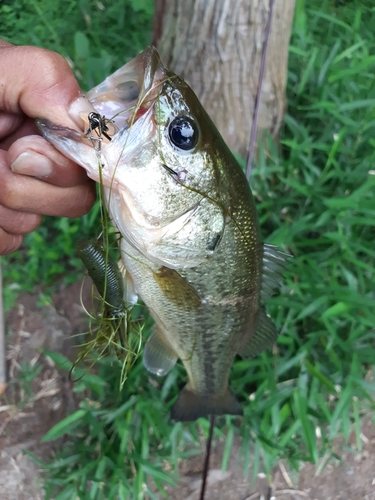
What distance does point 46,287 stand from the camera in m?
2.47

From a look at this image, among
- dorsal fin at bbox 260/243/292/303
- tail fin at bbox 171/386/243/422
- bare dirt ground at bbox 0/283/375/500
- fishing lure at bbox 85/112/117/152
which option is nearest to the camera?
fishing lure at bbox 85/112/117/152

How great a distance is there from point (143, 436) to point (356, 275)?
130 centimetres

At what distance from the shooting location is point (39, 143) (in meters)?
0.98

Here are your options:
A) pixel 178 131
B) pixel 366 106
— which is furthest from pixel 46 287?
pixel 366 106

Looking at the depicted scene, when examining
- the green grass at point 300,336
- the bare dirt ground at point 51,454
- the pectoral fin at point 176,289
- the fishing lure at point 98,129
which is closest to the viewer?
the fishing lure at point 98,129

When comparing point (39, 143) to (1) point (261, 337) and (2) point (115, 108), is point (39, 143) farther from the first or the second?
(1) point (261, 337)

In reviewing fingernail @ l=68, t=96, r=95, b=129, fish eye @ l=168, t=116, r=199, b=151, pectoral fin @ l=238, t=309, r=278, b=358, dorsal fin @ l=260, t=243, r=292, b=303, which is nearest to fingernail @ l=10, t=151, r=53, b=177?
fingernail @ l=68, t=96, r=95, b=129

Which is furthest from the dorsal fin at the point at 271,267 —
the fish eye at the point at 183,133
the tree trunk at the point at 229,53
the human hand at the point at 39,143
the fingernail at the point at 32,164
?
the tree trunk at the point at 229,53

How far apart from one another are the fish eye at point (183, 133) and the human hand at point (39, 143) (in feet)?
0.66

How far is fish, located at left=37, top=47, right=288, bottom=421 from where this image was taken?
0.93 meters

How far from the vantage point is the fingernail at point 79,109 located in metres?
0.92

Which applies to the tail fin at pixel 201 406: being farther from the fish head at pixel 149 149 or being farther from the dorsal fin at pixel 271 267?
the fish head at pixel 149 149

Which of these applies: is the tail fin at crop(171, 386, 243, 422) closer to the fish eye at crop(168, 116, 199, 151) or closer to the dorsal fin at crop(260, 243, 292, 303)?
the dorsal fin at crop(260, 243, 292, 303)

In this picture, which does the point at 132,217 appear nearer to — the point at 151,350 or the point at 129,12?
the point at 151,350
